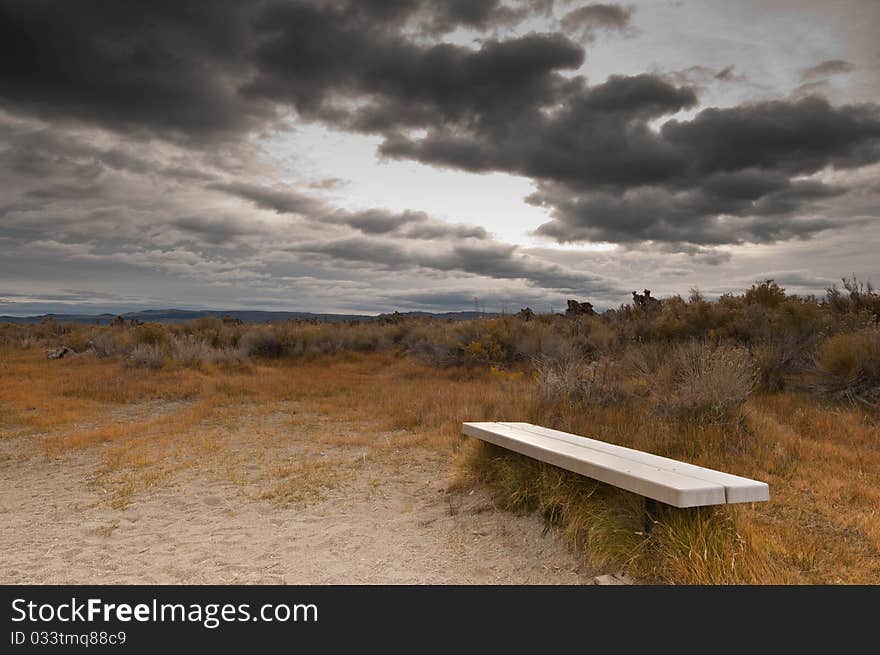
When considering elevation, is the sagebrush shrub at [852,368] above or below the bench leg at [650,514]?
above

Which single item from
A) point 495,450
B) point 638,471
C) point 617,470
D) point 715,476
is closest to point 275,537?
point 495,450

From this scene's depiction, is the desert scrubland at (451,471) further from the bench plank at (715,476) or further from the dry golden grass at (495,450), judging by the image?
the bench plank at (715,476)

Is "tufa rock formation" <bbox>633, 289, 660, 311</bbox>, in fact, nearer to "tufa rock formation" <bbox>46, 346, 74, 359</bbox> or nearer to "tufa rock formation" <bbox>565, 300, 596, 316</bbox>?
"tufa rock formation" <bbox>565, 300, 596, 316</bbox>

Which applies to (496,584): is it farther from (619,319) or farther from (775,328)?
(619,319)

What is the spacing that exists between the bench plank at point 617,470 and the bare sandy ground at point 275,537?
62 cm

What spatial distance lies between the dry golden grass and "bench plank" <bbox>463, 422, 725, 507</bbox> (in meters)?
0.26

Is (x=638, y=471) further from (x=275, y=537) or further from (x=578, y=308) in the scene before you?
(x=578, y=308)

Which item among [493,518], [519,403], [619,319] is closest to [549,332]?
[619,319]

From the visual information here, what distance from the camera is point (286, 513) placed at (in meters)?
5.55

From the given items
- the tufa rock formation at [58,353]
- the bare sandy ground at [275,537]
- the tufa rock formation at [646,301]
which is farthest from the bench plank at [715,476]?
the tufa rock formation at [58,353]

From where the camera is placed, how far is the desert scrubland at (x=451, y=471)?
158 inches

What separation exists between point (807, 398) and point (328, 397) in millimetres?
9145

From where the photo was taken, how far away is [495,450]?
19.4 feet
